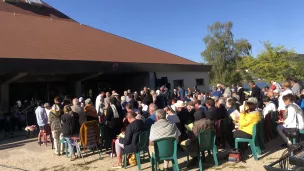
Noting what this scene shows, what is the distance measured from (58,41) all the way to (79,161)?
1204cm

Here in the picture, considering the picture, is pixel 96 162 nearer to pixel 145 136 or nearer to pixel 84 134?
pixel 84 134

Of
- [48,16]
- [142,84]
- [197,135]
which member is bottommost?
[197,135]

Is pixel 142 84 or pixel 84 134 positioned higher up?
pixel 142 84

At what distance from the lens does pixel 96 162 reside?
680 cm

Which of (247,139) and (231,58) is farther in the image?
(231,58)

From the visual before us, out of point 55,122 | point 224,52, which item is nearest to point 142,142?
point 55,122

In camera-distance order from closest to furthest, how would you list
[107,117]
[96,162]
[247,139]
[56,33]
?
1. [247,139]
2. [96,162]
3. [107,117]
4. [56,33]

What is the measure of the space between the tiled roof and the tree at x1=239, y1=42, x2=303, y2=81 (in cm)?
1176

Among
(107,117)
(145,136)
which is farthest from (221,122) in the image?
(107,117)

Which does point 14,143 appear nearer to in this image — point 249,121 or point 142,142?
point 142,142

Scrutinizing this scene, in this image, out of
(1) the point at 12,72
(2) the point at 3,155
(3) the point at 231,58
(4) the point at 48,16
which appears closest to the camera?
(2) the point at 3,155

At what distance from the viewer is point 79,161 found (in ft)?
22.8

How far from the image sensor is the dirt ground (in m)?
6.00

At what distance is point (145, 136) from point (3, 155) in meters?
4.42
